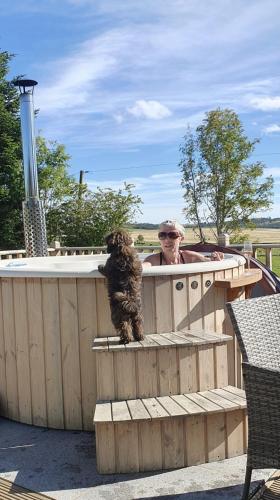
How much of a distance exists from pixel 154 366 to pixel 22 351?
2.85 feet

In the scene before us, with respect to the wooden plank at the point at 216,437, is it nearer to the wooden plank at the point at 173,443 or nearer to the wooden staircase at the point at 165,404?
the wooden staircase at the point at 165,404

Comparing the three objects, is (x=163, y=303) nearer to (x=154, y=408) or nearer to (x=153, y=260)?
(x=154, y=408)

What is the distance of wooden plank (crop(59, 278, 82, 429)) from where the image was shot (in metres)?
2.61

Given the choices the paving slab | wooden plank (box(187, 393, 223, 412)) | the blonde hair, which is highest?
the blonde hair

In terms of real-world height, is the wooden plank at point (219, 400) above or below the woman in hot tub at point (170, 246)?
below

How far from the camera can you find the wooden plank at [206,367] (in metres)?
2.41

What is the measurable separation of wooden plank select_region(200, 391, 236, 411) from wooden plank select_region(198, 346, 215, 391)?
0.05 meters

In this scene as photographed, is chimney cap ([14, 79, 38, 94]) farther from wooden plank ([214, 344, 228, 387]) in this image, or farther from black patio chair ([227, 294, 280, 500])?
black patio chair ([227, 294, 280, 500])

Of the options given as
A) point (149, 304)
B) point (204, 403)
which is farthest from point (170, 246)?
point (204, 403)

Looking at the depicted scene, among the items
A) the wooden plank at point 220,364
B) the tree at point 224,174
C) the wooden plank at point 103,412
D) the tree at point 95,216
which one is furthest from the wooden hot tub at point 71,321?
the tree at point 224,174

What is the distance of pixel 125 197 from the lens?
33.1 ft

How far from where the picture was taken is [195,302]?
2607 millimetres

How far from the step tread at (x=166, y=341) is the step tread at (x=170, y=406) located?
0.26 metres

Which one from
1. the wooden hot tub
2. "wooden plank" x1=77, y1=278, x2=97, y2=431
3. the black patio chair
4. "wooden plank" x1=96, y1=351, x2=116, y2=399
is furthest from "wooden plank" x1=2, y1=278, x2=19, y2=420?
the black patio chair
